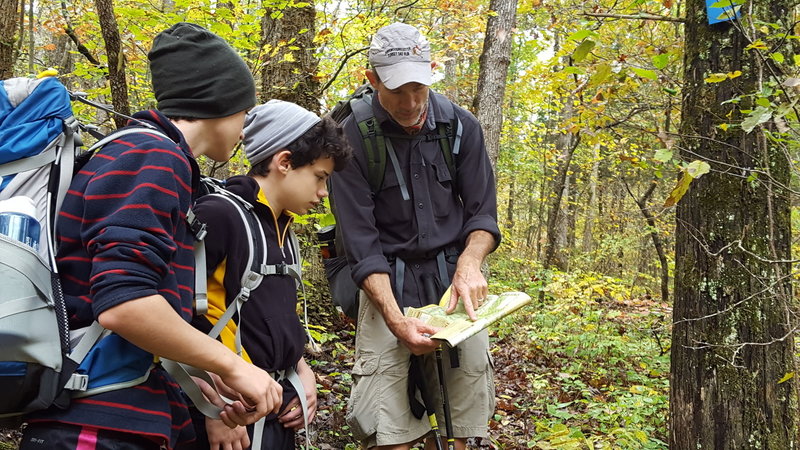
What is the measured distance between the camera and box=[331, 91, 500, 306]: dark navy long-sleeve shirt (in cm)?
307

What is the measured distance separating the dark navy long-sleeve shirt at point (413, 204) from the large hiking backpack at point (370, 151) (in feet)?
0.08

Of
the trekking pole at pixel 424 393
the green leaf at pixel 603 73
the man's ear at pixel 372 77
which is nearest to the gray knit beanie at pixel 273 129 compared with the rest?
the man's ear at pixel 372 77

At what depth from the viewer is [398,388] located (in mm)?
3102

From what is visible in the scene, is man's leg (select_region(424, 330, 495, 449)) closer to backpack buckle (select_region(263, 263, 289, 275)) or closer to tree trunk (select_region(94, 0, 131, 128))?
backpack buckle (select_region(263, 263, 289, 275))

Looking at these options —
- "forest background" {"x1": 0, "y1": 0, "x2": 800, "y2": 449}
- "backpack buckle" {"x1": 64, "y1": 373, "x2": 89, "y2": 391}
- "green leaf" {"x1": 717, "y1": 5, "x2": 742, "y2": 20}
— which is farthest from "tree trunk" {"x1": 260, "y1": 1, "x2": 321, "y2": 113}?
"backpack buckle" {"x1": 64, "y1": 373, "x2": 89, "y2": 391}

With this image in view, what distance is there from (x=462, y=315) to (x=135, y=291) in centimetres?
176

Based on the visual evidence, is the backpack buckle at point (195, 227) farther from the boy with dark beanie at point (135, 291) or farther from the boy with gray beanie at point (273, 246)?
the boy with gray beanie at point (273, 246)

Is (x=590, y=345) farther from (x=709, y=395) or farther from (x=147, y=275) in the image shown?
(x=147, y=275)

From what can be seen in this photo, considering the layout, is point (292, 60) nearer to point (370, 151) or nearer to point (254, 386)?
point (370, 151)

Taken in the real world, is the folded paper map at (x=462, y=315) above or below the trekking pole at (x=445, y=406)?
above

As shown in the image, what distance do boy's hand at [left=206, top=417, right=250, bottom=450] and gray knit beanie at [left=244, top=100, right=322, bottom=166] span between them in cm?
110

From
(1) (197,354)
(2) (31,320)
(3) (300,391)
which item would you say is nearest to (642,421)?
(3) (300,391)

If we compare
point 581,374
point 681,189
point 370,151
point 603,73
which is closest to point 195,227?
point 370,151

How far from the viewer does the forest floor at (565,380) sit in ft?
15.0
